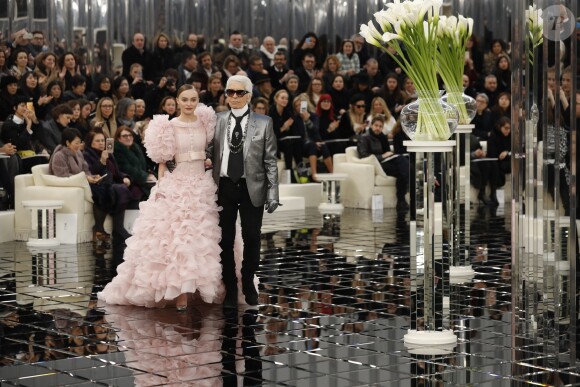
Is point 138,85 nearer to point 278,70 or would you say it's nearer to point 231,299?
point 278,70

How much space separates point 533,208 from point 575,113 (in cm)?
67

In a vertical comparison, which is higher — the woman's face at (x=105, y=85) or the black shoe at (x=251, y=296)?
the woman's face at (x=105, y=85)

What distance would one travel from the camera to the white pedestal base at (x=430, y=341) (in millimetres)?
6656

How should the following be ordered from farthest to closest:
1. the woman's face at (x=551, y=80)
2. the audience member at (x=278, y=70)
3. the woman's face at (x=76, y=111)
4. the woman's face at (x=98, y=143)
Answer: the audience member at (x=278, y=70) < the woman's face at (x=76, y=111) < the woman's face at (x=98, y=143) < the woman's face at (x=551, y=80)

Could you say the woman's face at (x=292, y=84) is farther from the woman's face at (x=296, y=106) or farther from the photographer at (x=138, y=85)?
the photographer at (x=138, y=85)

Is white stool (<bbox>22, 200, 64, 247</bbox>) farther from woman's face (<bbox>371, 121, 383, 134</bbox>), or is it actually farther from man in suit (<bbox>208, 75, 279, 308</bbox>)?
woman's face (<bbox>371, 121, 383, 134</bbox>)

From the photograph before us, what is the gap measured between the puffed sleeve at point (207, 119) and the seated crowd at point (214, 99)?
379 centimetres

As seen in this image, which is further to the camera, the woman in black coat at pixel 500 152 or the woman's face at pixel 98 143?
the woman in black coat at pixel 500 152

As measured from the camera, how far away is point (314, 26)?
18031 millimetres

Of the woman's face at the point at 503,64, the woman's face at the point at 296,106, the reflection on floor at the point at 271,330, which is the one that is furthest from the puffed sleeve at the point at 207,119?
the woman's face at the point at 503,64

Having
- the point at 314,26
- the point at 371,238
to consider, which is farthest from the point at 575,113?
the point at 314,26

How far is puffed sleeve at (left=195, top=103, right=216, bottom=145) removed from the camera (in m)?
8.09

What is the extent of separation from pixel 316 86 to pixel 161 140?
8.22 m

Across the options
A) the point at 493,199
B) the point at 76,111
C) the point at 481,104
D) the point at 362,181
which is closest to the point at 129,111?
the point at 76,111
